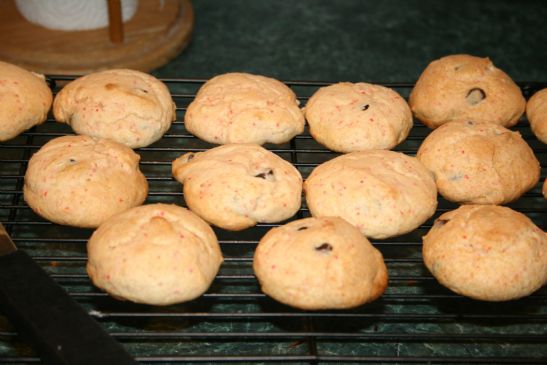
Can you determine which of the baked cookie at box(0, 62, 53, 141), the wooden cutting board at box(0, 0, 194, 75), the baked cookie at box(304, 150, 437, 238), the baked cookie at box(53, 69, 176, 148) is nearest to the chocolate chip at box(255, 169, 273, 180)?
the baked cookie at box(304, 150, 437, 238)

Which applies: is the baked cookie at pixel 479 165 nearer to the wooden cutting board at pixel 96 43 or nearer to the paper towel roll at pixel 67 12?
the wooden cutting board at pixel 96 43

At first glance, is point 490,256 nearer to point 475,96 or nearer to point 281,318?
point 281,318

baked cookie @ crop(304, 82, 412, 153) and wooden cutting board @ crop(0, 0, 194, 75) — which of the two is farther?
wooden cutting board @ crop(0, 0, 194, 75)

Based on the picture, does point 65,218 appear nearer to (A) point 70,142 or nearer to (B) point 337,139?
(A) point 70,142

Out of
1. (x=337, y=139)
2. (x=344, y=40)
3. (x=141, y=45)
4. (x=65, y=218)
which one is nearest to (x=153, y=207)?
(x=65, y=218)

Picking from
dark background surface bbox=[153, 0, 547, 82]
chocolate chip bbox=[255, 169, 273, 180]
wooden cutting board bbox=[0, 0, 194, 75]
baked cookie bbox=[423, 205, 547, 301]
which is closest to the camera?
baked cookie bbox=[423, 205, 547, 301]

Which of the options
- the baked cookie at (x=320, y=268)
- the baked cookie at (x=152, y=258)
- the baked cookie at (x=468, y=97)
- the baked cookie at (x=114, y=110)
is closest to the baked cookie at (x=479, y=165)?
the baked cookie at (x=468, y=97)

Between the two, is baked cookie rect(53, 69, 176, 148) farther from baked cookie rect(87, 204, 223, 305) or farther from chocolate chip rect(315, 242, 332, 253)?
chocolate chip rect(315, 242, 332, 253)
